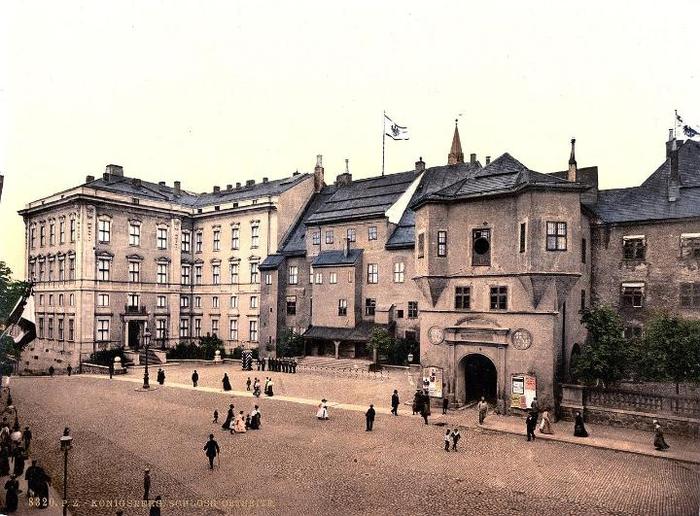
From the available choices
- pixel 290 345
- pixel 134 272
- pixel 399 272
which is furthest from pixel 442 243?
pixel 134 272

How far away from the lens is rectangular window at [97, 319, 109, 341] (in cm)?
4822

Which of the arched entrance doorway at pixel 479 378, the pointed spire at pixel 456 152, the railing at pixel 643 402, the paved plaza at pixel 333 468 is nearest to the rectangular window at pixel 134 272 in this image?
the paved plaza at pixel 333 468

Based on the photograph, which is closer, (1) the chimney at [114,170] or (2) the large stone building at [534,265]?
(2) the large stone building at [534,265]

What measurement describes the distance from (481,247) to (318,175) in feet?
108

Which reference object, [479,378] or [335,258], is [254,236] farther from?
[479,378]

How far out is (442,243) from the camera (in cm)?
3005

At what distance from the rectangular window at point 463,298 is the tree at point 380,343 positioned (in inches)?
499

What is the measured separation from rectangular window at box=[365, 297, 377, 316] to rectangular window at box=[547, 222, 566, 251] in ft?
70.3

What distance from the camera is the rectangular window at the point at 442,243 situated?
29984 mm

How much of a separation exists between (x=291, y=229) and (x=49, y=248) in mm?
22898

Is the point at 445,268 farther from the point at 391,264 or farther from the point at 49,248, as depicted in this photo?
the point at 49,248

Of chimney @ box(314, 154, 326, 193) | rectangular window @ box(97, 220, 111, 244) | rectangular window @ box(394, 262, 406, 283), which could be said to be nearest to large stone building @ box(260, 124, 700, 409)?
rectangular window @ box(394, 262, 406, 283)

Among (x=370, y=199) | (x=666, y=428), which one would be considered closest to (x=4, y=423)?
(x=666, y=428)

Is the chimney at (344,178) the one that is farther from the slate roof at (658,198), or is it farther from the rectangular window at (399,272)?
the slate roof at (658,198)
